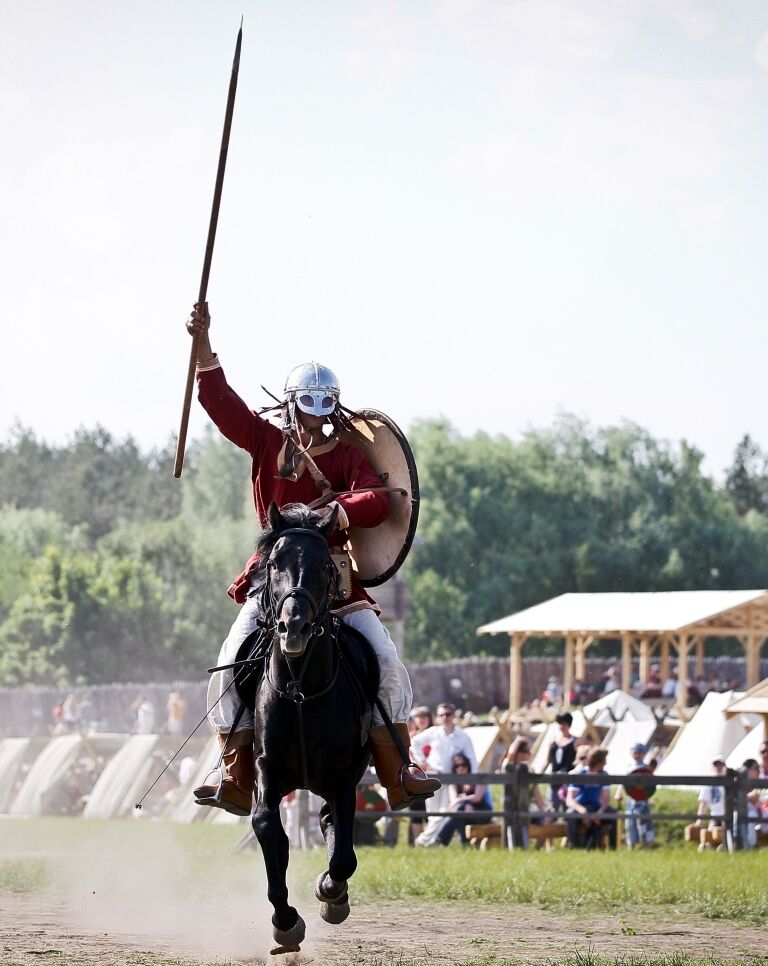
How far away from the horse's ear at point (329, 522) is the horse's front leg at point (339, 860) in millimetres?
1503

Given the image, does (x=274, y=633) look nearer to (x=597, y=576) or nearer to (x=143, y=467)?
(x=597, y=576)

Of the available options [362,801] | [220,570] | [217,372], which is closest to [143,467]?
[220,570]

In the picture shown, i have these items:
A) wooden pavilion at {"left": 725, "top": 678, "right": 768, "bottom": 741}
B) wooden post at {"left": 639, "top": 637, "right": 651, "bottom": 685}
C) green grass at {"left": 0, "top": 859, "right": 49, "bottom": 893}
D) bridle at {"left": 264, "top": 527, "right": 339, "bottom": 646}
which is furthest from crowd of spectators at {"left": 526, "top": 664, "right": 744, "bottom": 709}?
bridle at {"left": 264, "top": 527, "right": 339, "bottom": 646}

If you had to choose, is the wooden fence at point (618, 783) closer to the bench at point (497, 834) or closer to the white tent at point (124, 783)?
the bench at point (497, 834)

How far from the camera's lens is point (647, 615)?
43.0 m

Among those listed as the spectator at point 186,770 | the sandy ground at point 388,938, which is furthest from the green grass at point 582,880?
the spectator at point 186,770

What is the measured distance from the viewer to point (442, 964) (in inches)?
374

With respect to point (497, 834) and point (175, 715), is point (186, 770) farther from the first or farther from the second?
point (497, 834)

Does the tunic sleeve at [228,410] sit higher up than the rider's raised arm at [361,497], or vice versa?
the tunic sleeve at [228,410]

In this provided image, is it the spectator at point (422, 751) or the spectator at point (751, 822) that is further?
the spectator at point (422, 751)

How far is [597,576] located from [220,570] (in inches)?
836

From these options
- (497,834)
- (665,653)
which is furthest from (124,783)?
(665,653)

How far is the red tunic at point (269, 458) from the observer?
9.70 metres

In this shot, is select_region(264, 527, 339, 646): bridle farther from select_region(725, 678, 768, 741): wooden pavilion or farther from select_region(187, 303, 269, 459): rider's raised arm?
select_region(725, 678, 768, 741): wooden pavilion
